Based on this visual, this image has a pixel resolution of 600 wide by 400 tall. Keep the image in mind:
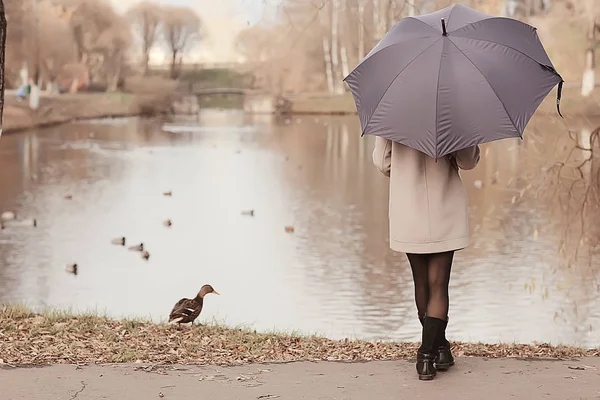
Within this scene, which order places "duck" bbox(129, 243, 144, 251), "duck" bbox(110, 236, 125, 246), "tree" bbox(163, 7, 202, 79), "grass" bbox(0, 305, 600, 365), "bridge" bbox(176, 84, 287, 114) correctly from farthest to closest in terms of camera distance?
"tree" bbox(163, 7, 202, 79)
"bridge" bbox(176, 84, 287, 114)
"duck" bbox(110, 236, 125, 246)
"duck" bbox(129, 243, 144, 251)
"grass" bbox(0, 305, 600, 365)

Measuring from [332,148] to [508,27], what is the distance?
2825 cm

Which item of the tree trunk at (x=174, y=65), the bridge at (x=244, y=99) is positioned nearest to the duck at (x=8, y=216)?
the bridge at (x=244, y=99)

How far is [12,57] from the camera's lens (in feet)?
161

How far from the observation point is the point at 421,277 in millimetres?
4879

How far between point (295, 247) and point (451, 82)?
1026 centimetres

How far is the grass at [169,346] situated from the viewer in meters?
5.23

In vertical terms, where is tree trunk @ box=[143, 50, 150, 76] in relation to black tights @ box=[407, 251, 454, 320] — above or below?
above

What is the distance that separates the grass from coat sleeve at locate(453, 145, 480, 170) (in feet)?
3.71

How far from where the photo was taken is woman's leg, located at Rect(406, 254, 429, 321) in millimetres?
4852

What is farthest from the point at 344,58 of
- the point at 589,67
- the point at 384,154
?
the point at 384,154

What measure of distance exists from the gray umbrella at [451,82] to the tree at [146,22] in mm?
74198

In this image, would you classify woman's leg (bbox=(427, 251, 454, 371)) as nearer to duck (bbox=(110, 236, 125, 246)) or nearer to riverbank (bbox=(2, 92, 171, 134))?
duck (bbox=(110, 236, 125, 246))

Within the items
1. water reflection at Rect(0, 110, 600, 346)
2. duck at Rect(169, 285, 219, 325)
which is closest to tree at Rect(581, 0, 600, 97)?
water reflection at Rect(0, 110, 600, 346)

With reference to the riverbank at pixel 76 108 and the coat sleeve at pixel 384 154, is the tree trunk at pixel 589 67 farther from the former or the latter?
the coat sleeve at pixel 384 154
